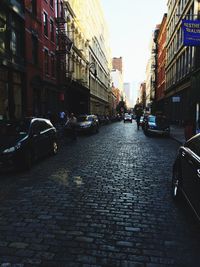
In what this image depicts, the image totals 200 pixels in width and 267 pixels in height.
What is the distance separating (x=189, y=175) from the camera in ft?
15.9

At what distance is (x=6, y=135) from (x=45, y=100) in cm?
1825

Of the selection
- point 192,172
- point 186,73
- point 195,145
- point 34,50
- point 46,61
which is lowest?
point 192,172

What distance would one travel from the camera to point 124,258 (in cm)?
361

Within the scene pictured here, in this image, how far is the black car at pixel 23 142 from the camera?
28.1ft

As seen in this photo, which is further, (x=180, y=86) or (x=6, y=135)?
(x=180, y=86)

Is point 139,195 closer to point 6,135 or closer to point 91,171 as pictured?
point 91,171

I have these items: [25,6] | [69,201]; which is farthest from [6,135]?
[25,6]

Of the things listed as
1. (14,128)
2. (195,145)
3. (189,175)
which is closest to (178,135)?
(14,128)

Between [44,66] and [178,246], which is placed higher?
[44,66]

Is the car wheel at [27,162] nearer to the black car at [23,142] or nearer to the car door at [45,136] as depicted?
the black car at [23,142]

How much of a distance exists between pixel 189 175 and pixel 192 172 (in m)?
0.23

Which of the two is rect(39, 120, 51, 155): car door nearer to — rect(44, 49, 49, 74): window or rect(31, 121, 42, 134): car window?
rect(31, 121, 42, 134): car window

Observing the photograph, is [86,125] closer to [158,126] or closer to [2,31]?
[158,126]

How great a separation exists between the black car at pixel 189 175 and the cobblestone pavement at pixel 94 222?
384 mm
